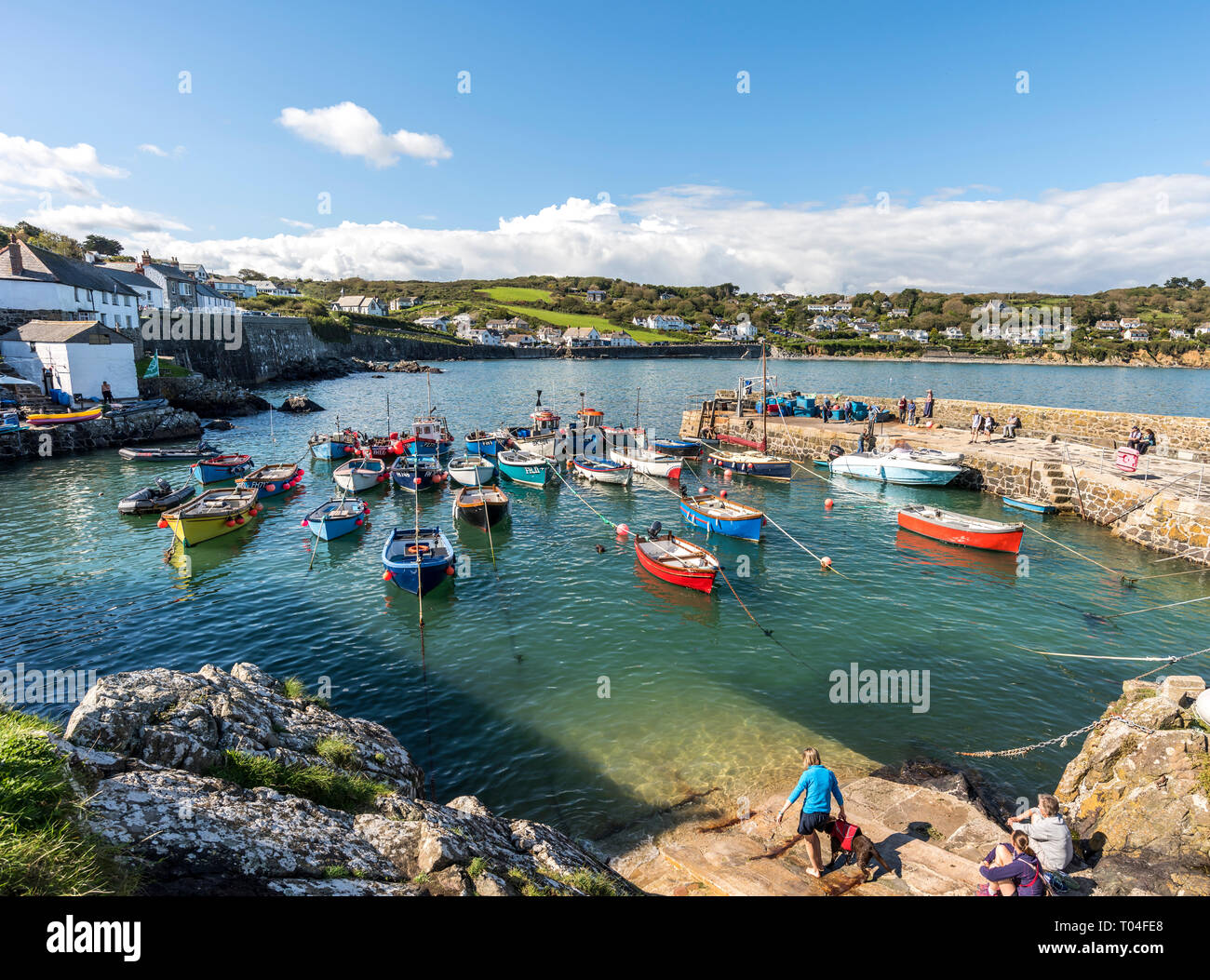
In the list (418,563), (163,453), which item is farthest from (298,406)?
(418,563)

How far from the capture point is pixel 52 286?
57.4m

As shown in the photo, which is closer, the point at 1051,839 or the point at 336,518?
the point at 1051,839

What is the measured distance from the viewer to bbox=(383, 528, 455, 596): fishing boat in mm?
21609

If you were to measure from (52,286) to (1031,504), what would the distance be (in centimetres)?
8414

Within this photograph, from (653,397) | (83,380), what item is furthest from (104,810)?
(653,397)

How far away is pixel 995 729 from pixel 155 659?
76.7 ft

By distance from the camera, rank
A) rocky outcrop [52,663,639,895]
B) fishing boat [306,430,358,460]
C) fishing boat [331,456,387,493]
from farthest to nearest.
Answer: fishing boat [306,430,358,460] → fishing boat [331,456,387,493] → rocky outcrop [52,663,639,895]

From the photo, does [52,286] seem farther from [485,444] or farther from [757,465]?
[757,465]

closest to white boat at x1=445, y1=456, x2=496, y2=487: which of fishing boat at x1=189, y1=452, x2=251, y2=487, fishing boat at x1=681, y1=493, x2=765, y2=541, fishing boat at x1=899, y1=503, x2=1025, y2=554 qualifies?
fishing boat at x1=189, y1=452, x2=251, y2=487

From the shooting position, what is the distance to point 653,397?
89.5 meters

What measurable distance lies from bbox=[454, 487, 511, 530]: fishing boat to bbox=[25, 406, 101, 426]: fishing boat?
118ft

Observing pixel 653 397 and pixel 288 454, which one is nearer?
pixel 288 454

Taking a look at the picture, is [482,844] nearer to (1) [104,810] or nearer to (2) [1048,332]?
(1) [104,810]

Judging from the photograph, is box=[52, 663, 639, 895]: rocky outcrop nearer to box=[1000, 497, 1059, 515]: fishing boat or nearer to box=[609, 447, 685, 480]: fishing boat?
box=[609, 447, 685, 480]: fishing boat
